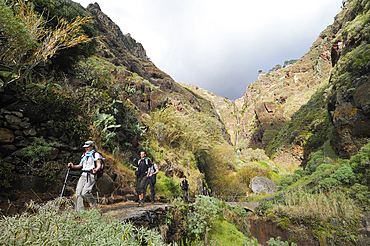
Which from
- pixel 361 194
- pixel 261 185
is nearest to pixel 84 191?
pixel 361 194

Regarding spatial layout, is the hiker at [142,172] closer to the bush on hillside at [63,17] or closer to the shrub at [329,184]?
the bush on hillside at [63,17]

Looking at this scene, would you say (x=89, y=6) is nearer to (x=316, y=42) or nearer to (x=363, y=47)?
(x=363, y=47)

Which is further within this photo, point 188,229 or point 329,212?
point 329,212

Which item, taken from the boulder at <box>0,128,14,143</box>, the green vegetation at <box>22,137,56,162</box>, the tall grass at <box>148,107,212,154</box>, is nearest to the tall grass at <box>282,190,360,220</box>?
the tall grass at <box>148,107,212,154</box>

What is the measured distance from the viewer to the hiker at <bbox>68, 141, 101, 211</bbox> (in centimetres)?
362

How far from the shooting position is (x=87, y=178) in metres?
3.74

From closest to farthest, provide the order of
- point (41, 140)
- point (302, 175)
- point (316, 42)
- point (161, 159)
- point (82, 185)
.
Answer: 1. point (82, 185)
2. point (41, 140)
3. point (161, 159)
4. point (302, 175)
5. point (316, 42)

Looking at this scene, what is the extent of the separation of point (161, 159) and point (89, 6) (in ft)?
133

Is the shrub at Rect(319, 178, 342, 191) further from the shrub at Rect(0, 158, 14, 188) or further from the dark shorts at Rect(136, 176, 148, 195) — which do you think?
the shrub at Rect(0, 158, 14, 188)

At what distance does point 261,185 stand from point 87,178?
20765 mm

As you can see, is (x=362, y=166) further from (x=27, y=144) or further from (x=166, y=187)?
(x=27, y=144)

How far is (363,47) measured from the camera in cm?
1298

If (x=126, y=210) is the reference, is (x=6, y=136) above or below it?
above

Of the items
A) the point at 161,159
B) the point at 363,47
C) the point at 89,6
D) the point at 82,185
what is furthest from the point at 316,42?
the point at 82,185
